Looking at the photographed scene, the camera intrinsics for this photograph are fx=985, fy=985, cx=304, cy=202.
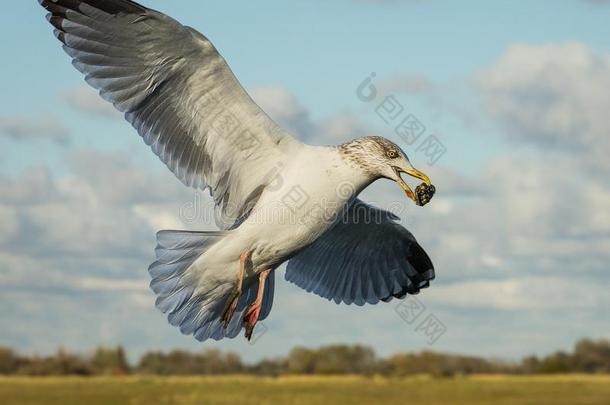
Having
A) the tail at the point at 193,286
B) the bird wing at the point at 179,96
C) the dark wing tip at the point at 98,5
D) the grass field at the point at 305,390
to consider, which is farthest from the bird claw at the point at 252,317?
the grass field at the point at 305,390

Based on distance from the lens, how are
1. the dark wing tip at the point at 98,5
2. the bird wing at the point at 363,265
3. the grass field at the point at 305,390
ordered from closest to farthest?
the dark wing tip at the point at 98,5 → the bird wing at the point at 363,265 → the grass field at the point at 305,390

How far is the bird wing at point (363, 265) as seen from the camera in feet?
26.5

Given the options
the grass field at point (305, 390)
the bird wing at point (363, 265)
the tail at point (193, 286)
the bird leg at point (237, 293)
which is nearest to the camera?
the bird leg at point (237, 293)

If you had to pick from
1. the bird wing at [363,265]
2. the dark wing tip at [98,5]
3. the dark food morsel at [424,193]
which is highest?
the dark wing tip at [98,5]

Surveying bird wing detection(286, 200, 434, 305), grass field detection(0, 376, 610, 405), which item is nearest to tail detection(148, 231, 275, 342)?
bird wing detection(286, 200, 434, 305)

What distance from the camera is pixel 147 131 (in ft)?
22.2

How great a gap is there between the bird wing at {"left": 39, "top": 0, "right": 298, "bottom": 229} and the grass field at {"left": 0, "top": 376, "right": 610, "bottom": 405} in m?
39.9

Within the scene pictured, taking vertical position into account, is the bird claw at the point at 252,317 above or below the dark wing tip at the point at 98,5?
below

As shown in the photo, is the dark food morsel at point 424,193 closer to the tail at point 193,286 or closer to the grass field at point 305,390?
the tail at point 193,286

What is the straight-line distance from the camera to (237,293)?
20.2 feet

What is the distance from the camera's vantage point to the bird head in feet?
20.9

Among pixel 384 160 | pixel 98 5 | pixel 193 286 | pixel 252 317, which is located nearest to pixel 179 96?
pixel 98 5

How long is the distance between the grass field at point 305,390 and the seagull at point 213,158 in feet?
130

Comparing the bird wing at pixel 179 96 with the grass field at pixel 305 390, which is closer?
the bird wing at pixel 179 96
